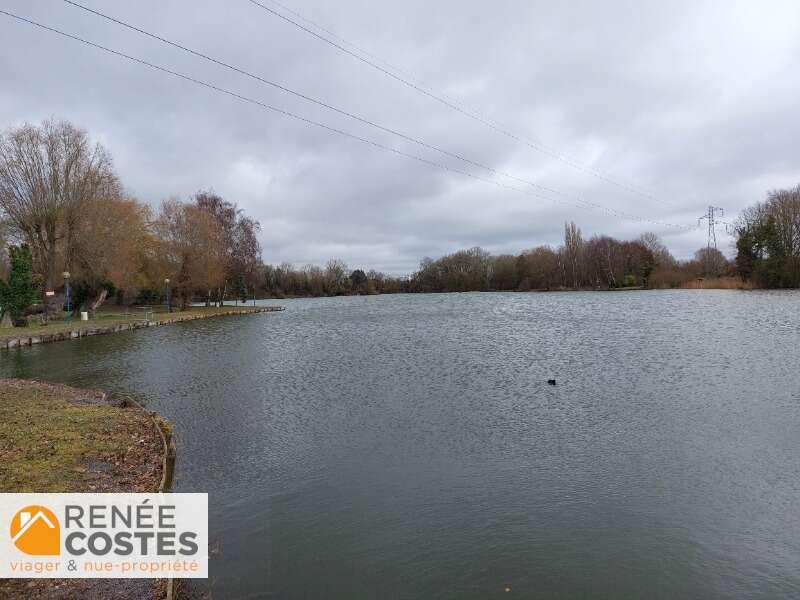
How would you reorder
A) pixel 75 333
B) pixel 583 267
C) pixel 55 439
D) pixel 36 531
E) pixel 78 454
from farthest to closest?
pixel 583 267
pixel 75 333
pixel 55 439
pixel 78 454
pixel 36 531

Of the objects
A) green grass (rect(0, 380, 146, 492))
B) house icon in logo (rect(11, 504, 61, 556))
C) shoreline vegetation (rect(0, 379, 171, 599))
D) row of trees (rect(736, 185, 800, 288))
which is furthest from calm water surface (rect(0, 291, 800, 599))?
row of trees (rect(736, 185, 800, 288))

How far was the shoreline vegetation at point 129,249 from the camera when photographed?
31.3 m

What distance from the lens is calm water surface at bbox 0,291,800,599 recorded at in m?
4.79

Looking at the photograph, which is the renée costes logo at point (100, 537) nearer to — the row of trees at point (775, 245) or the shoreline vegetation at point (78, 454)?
the shoreline vegetation at point (78, 454)

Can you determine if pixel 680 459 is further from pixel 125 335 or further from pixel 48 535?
pixel 125 335

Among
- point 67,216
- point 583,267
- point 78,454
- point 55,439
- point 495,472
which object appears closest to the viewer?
point 78,454

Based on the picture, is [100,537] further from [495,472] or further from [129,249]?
[129,249]

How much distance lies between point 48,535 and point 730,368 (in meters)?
15.6

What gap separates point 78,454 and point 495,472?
573 cm

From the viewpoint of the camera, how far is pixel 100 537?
4621 millimetres

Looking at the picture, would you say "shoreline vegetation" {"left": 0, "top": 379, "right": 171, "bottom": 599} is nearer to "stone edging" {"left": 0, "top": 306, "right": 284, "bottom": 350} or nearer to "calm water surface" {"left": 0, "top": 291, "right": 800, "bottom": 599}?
"calm water surface" {"left": 0, "top": 291, "right": 800, "bottom": 599}

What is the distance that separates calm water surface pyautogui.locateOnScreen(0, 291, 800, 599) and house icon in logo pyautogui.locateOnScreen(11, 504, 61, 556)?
55.7 inches

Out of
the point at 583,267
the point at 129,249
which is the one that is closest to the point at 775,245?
the point at 583,267

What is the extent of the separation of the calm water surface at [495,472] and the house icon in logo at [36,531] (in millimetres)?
1416
